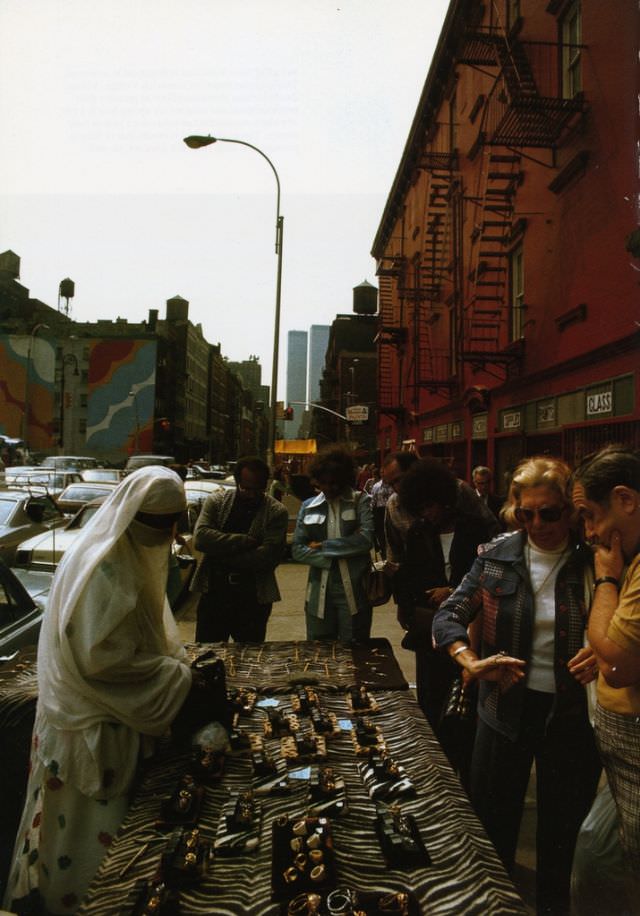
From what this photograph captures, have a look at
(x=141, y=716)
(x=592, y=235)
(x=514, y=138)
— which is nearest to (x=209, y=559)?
(x=141, y=716)

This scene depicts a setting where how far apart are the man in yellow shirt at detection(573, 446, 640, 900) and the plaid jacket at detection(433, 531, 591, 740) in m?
0.30

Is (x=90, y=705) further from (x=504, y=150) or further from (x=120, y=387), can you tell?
(x=504, y=150)

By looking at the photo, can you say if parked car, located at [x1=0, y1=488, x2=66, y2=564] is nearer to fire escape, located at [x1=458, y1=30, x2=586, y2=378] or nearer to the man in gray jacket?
the man in gray jacket

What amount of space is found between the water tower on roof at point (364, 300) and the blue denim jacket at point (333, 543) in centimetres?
6645

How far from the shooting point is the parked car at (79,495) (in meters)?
13.9

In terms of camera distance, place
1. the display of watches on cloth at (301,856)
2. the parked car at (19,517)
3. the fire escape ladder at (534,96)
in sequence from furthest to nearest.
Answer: the fire escape ladder at (534,96) < the parked car at (19,517) < the display of watches on cloth at (301,856)

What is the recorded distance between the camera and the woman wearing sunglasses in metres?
2.36

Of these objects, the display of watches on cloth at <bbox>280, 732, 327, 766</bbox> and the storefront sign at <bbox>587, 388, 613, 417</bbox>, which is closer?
the display of watches on cloth at <bbox>280, 732, 327, 766</bbox>

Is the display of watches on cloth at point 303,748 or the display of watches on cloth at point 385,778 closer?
the display of watches on cloth at point 385,778

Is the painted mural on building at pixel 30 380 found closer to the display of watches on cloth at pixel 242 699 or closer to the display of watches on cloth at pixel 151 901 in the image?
the display of watches on cloth at pixel 242 699

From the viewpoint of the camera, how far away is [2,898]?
2.39m

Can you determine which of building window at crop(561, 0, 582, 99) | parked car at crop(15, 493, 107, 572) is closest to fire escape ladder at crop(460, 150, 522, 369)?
building window at crop(561, 0, 582, 99)

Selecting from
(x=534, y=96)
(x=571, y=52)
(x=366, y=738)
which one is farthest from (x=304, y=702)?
(x=571, y=52)

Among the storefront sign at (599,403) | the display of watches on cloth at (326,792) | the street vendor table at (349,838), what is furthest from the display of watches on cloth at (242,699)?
the storefront sign at (599,403)
